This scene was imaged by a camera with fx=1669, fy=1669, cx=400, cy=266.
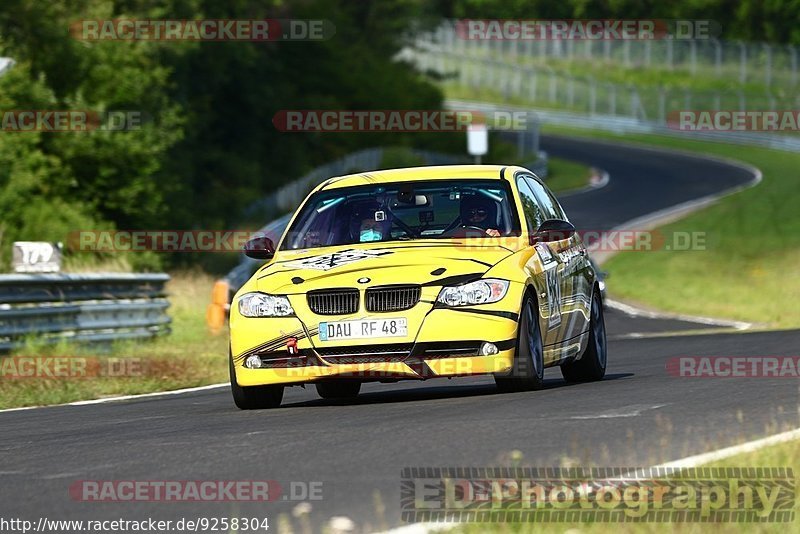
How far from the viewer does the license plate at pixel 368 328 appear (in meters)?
10.7

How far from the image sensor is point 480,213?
39.1ft

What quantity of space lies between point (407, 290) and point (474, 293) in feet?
1.43

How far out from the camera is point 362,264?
36.0 feet

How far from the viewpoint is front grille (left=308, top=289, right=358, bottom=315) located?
1076cm

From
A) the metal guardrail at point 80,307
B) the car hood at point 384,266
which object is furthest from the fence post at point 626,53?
the car hood at point 384,266

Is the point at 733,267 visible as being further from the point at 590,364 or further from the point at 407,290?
the point at 407,290

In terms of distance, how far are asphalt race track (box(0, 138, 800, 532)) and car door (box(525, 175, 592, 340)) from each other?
493 millimetres

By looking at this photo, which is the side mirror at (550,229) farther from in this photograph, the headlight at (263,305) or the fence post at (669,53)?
the fence post at (669,53)

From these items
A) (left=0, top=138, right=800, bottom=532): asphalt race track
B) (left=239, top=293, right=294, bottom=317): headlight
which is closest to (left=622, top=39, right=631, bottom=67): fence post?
(left=0, top=138, right=800, bottom=532): asphalt race track

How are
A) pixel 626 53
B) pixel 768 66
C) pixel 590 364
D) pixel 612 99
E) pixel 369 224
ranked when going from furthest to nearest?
pixel 626 53 < pixel 612 99 < pixel 768 66 < pixel 590 364 < pixel 369 224

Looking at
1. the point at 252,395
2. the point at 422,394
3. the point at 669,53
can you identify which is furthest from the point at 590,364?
the point at 669,53

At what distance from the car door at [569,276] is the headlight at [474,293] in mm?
1342

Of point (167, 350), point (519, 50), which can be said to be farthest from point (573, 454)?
point (519, 50)

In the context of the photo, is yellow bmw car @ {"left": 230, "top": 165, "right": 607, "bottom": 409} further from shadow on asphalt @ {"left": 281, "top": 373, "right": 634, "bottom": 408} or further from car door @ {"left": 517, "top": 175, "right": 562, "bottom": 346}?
shadow on asphalt @ {"left": 281, "top": 373, "right": 634, "bottom": 408}
